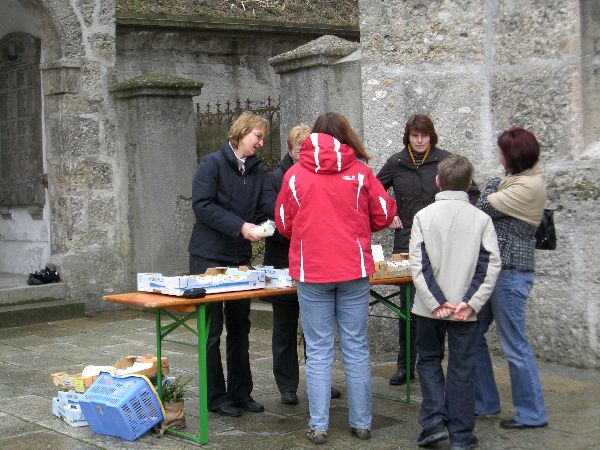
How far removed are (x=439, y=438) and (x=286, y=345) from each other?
1.48m

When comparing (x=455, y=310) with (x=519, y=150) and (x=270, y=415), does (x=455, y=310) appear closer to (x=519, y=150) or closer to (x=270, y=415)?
(x=519, y=150)

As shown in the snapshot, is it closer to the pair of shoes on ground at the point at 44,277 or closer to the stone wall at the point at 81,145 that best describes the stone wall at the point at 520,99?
the stone wall at the point at 81,145

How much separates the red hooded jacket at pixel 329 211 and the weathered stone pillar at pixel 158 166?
18.4 feet

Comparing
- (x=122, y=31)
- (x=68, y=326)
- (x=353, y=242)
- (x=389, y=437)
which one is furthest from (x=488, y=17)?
(x=122, y=31)


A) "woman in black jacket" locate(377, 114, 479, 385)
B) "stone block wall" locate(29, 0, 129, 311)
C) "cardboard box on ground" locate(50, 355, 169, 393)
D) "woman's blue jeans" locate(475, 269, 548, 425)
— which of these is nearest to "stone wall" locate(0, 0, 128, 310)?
"stone block wall" locate(29, 0, 129, 311)

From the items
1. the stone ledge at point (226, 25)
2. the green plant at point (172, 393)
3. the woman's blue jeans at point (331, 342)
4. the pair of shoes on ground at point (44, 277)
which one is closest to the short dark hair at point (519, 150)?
the woman's blue jeans at point (331, 342)

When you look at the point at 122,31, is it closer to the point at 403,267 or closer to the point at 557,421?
the point at 403,267

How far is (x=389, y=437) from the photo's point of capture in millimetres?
5586

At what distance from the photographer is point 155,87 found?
35.5ft

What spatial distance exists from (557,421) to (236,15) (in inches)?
382

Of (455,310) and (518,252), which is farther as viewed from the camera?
(518,252)

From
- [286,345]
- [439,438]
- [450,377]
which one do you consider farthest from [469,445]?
[286,345]

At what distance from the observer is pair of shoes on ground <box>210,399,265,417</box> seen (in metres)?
6.12

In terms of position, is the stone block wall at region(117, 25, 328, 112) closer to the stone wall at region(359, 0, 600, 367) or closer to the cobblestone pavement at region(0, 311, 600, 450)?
the cobblestone pavement at region(0, 311, 600, 450)
